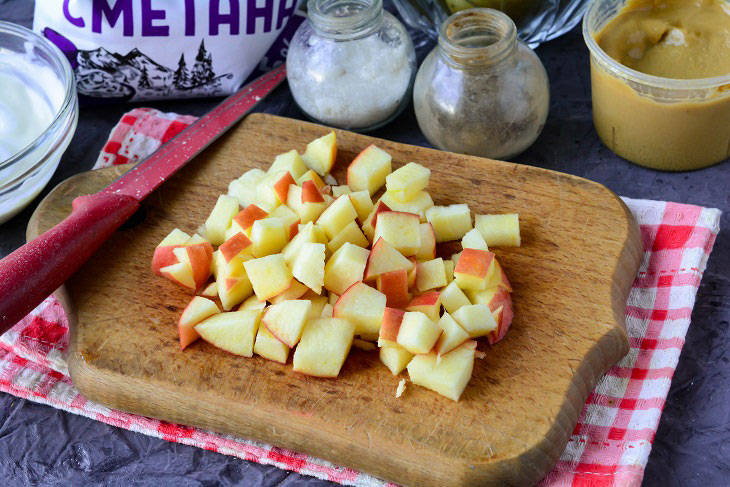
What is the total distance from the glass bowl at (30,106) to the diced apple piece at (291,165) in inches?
19.5

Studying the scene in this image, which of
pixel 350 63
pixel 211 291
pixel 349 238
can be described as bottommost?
pixel 211 291

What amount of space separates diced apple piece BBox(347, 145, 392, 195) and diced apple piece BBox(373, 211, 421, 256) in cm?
19

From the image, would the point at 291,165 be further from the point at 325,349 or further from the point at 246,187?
the point at 325,349

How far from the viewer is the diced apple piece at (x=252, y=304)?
164 centimetres

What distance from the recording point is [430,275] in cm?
165

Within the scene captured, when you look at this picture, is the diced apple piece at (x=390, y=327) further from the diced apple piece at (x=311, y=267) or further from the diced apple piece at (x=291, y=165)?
the diced apple piece at (x=291, y=165)

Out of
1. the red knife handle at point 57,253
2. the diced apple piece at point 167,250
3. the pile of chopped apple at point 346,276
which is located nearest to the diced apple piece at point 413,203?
the pile of chopped apple at point 346,276

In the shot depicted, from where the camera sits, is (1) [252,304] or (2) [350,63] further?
(2) [350,63]

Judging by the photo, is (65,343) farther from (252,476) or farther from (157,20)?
(157,20)

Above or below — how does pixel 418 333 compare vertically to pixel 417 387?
above

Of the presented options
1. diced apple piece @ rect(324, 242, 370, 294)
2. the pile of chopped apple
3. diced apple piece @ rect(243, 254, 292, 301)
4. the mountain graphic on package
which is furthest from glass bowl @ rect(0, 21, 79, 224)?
diced apple piece @ rect(324, 242, 370, 294)

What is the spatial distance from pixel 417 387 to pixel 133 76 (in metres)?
1.21

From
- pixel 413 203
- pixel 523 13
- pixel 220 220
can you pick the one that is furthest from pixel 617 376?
pixel 523 13

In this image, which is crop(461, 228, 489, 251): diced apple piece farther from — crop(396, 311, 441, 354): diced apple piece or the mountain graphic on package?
the mountain graphic on package
